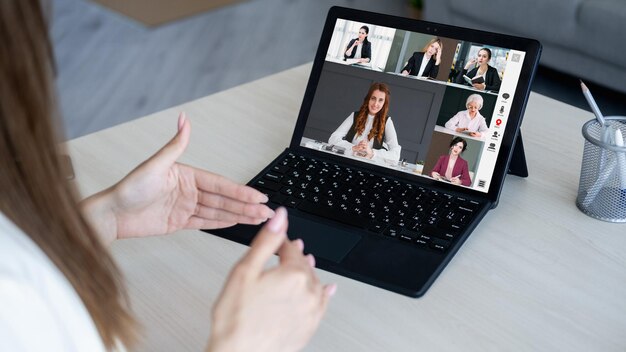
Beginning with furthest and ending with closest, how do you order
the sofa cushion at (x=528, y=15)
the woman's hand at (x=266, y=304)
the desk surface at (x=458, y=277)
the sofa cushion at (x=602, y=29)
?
the sofa cushion at (x=528, y=15) → the sofa cushion at (x=602, y=29) → the desk surface at (x=458, y=277) → the woman's hand at (x=266, y=304)

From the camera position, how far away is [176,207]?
92cm

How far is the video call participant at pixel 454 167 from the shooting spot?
41.3 inches

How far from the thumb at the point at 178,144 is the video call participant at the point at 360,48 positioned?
1.22ft

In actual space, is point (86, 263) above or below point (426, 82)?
below

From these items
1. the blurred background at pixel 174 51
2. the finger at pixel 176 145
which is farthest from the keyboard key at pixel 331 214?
the blurred background at pixel 174 51

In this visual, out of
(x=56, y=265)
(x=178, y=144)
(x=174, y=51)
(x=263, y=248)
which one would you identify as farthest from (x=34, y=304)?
(x=174, y=51)

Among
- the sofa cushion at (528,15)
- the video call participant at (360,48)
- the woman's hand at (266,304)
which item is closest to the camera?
the woman's hand at (266,304)

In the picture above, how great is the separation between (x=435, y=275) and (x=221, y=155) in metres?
0.42

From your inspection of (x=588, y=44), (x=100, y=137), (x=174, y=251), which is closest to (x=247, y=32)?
(x=588, y=44)

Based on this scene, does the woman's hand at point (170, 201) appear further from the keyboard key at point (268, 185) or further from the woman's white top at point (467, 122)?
the woman's white top at point (467, 122)

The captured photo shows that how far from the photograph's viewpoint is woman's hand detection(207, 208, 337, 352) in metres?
0.63

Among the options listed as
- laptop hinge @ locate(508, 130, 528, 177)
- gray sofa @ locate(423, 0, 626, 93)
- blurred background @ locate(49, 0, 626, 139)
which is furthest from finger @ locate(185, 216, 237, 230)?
gray sofa @ locate(423, 0, 626, 93)

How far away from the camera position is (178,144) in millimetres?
847

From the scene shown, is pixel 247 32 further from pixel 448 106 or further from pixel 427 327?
pixel 427 327
